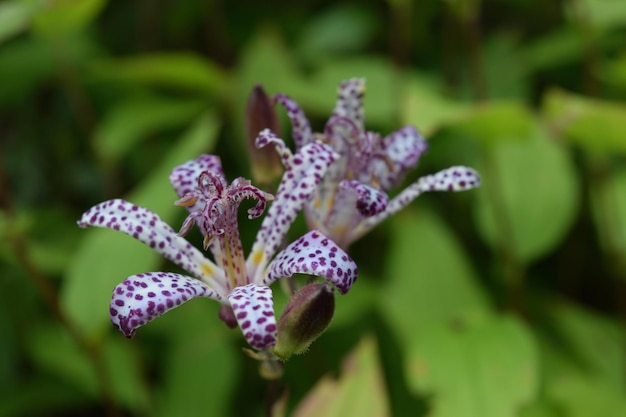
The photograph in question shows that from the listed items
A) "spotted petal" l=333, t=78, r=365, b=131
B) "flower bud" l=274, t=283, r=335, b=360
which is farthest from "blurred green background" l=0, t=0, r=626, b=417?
"spotted petal" l=333, t=78, r=365, b=131

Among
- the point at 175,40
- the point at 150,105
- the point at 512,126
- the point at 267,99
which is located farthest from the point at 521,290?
the point at 175,40

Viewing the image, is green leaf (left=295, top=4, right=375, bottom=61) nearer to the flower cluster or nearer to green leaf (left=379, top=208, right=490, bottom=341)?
green leaf (left=379, top=208, right=490, bottom=341)

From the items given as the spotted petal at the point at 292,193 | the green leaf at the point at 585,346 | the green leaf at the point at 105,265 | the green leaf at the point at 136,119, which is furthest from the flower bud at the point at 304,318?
the green leaf at the point at 136,119

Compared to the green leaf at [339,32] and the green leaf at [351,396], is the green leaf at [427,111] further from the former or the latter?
the green leaf at [339,32]

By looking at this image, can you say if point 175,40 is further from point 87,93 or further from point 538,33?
point 538,33

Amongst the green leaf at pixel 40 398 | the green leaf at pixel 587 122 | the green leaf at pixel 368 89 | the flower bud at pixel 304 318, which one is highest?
the flower bud at pixel 304 318
